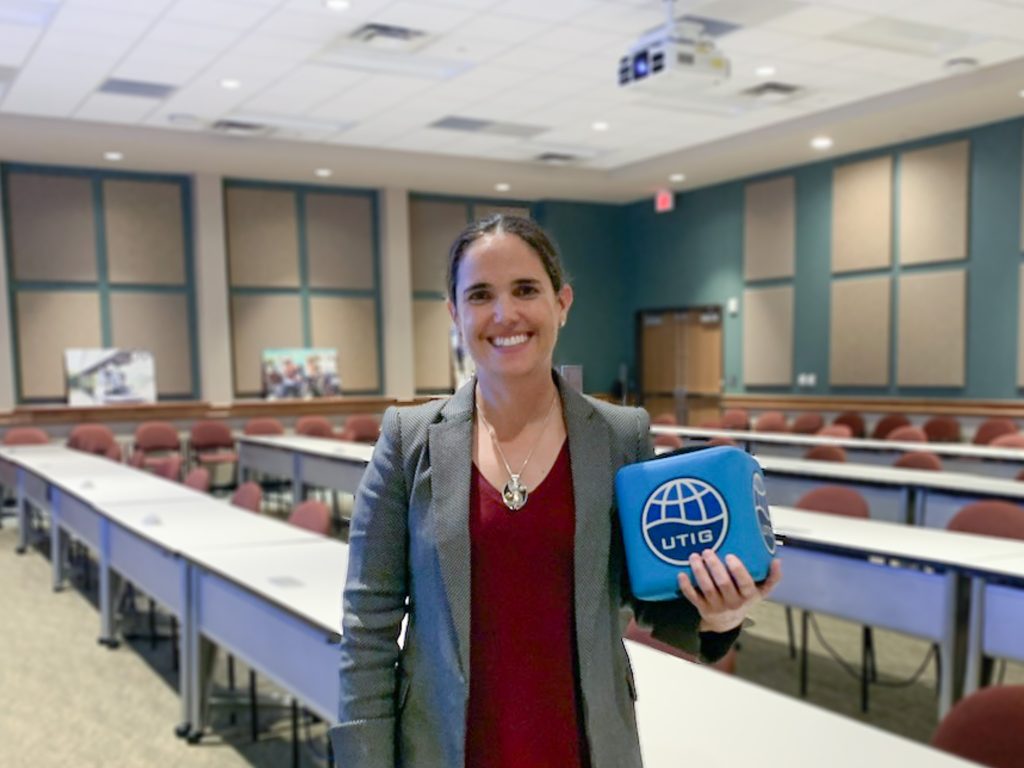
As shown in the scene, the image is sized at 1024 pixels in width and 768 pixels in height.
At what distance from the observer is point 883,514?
4.88 meters

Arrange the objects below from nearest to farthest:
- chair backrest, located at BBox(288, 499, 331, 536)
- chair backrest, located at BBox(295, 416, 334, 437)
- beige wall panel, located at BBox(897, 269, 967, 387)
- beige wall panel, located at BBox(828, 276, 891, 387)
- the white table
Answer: chair backrest, located at BBox(288, 499, 331, 536), the white table, beige wall panel, located at BBox(897, 269, 967, 387), chair backrest, located at BBox(295, 416, 334, 437), beige wall panel, located at BBox(828, 276, 891, 387)

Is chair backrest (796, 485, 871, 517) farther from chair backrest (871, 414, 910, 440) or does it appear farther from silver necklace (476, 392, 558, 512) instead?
chair backrest (871, 414, 910, 440)

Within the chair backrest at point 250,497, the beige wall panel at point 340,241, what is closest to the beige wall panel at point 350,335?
the beige wall panel at point 340,241

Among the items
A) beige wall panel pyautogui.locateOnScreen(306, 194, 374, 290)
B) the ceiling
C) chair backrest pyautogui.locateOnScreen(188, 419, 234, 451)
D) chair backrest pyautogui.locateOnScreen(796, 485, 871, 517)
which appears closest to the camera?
chair backrest pyautogui.locateOnScreen(796, 485, 871, 517)

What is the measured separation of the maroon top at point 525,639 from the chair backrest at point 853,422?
9.08 meters

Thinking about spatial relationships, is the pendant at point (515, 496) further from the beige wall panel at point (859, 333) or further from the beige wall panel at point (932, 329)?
the beige wall panel at point (859, 333)

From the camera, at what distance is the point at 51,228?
10.3 m

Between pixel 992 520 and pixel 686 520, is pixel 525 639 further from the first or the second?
pixel 992 520

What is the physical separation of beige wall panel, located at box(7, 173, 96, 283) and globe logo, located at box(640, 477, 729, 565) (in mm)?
10876

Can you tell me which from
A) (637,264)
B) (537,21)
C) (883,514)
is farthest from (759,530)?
(637,264)

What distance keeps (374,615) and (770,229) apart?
10771mm

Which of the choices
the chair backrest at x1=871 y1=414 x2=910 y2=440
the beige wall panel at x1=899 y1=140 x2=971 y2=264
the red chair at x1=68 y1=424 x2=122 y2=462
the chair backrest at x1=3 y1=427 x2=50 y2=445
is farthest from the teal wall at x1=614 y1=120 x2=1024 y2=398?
the chair backrest at x1=3 y1=427 x2=50 y2=445

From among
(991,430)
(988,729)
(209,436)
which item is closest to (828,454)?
(991,430)

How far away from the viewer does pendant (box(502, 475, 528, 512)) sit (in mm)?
1094
